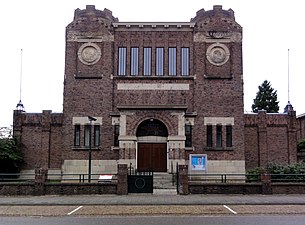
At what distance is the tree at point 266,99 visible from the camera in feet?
200

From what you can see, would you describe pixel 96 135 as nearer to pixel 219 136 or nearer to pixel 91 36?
pixel 91 36

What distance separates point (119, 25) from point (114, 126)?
336 inches

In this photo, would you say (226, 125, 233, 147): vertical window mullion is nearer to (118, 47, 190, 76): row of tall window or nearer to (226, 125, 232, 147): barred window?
(226, 125, 232, 147): barred window

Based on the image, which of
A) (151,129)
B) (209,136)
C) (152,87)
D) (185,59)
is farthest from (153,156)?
(185,59)

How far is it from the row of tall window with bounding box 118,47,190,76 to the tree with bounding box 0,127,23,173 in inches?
426

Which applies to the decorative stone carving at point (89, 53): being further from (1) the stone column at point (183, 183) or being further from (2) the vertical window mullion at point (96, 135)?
(1) the stone column at point (183, 183)

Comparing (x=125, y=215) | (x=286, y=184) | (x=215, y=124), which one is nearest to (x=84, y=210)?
(x=125, y=215)

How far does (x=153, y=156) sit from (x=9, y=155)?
1159 cm

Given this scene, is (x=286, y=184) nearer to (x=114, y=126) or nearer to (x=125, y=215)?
(x=125, y=215)

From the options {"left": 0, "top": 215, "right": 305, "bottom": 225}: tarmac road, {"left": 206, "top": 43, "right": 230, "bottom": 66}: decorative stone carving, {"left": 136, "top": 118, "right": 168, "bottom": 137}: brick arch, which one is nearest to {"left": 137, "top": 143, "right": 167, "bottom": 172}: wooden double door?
{"left": 136, "top": 118, "right": 168, "bottom": 137}: brick arch

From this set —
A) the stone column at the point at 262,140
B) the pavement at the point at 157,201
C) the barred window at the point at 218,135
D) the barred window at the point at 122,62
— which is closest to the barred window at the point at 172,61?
the barred window at the point at 122,62

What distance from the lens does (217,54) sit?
3497 cm

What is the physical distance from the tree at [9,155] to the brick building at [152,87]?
1.22 meters

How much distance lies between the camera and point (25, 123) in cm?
3650
